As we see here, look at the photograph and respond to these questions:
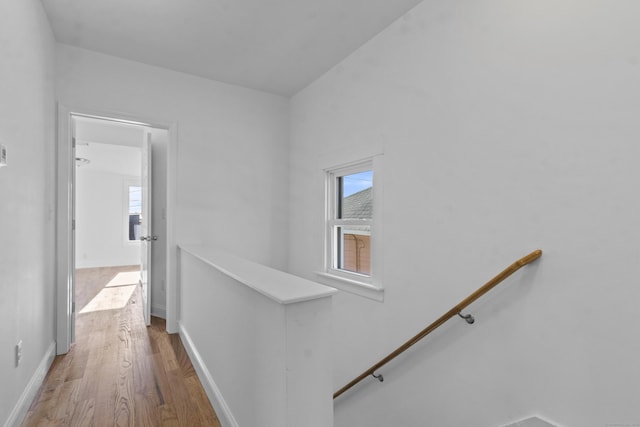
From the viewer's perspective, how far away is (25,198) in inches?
72.0

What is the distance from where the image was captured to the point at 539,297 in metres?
1.47

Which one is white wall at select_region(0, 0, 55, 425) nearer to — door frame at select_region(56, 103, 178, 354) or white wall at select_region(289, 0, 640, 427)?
door frame at select_region(56, 103, 178, 354)

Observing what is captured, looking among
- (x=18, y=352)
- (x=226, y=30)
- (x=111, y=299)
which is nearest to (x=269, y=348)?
(x=18, y=352)

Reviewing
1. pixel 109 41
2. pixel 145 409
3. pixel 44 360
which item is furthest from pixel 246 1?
pixel 44 360

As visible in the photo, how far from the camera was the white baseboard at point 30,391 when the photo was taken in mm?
1623

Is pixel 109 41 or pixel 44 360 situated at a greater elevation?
pixel 109 41

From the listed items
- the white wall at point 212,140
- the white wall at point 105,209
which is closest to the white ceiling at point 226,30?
the white wall at point 212,140

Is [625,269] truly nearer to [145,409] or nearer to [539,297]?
[539,297]

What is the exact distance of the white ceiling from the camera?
2.13 meters

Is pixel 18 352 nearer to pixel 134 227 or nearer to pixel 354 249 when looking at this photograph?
pixel 354 249

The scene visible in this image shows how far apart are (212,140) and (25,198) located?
5.47 ft

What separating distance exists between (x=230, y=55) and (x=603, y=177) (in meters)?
2.74

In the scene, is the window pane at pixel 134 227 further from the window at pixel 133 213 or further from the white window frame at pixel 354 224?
the white window frame at pixel 354 224

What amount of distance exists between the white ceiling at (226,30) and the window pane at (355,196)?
108 centimetres
